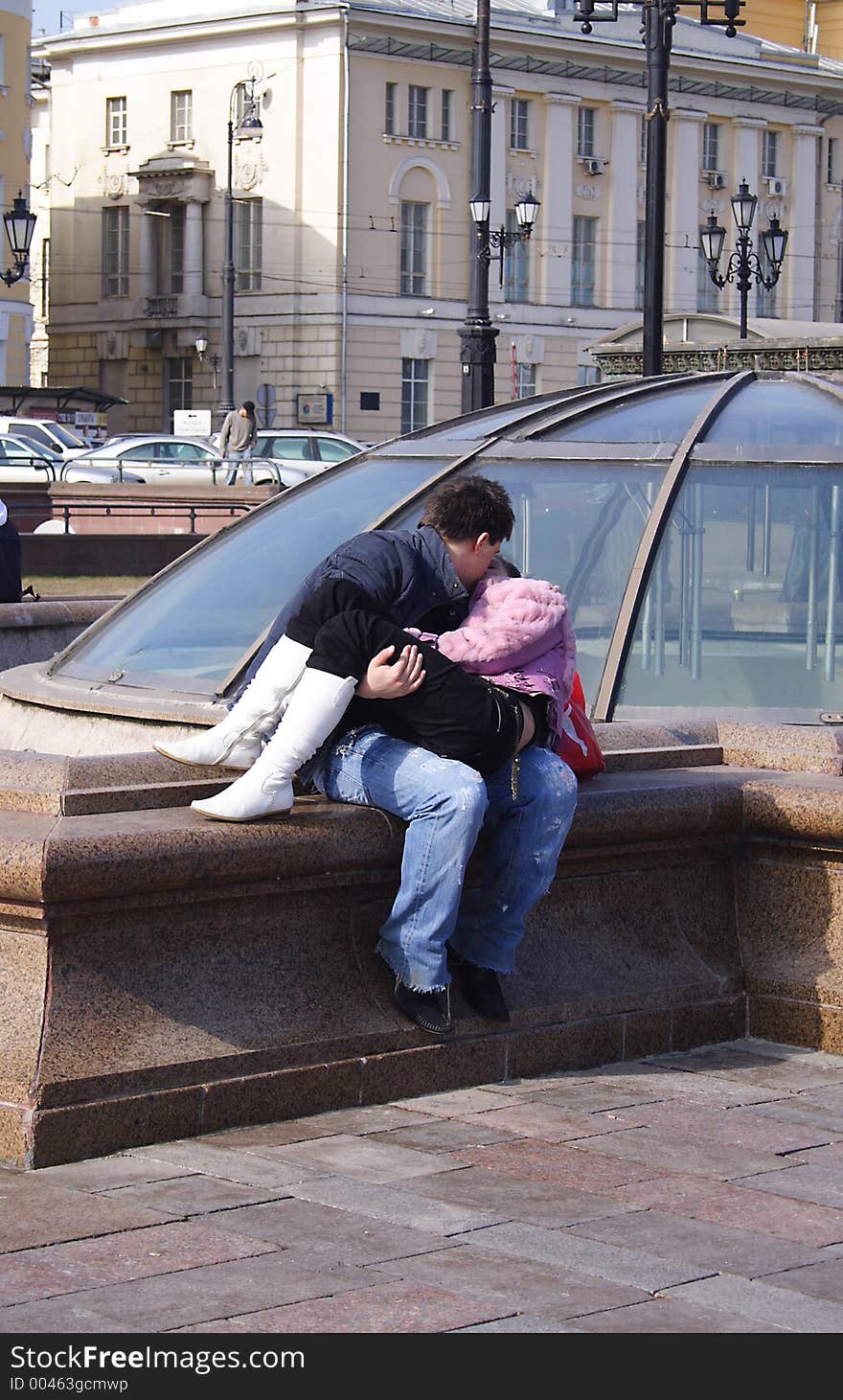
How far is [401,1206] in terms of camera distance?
14.5 ft

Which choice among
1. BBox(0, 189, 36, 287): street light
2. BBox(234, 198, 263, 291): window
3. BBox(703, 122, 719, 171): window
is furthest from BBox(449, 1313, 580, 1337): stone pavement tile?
BBox(703, 122, 719, 171): window

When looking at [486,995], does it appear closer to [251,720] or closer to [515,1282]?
[251,720]

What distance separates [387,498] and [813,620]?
1557 mm

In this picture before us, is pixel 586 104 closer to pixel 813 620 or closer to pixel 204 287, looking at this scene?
pixel 204 287

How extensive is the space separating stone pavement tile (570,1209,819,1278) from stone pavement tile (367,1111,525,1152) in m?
0.61

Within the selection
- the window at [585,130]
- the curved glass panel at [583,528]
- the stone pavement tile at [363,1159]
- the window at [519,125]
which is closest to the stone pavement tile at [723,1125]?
the stone pavement tile at [363,1159]

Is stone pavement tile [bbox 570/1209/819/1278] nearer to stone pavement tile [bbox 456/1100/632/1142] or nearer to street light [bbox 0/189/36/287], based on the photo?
stone pavement tile [bbox 456/1100/632/1142]

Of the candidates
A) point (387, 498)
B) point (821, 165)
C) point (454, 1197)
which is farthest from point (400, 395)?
point (454, 1197)

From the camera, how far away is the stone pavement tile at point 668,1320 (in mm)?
3742

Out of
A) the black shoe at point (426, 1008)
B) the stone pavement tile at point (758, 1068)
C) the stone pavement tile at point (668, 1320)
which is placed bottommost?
the stone pavement tile at point (758, 1068)

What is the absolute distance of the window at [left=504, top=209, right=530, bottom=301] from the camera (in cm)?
6166

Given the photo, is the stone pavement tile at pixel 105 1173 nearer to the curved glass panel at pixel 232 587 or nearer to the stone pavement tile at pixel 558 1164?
the stone pavement tile at pixel 558 1164

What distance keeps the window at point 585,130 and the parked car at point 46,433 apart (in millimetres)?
25697

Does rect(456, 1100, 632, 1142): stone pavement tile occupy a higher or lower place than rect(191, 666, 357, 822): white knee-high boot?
lower
